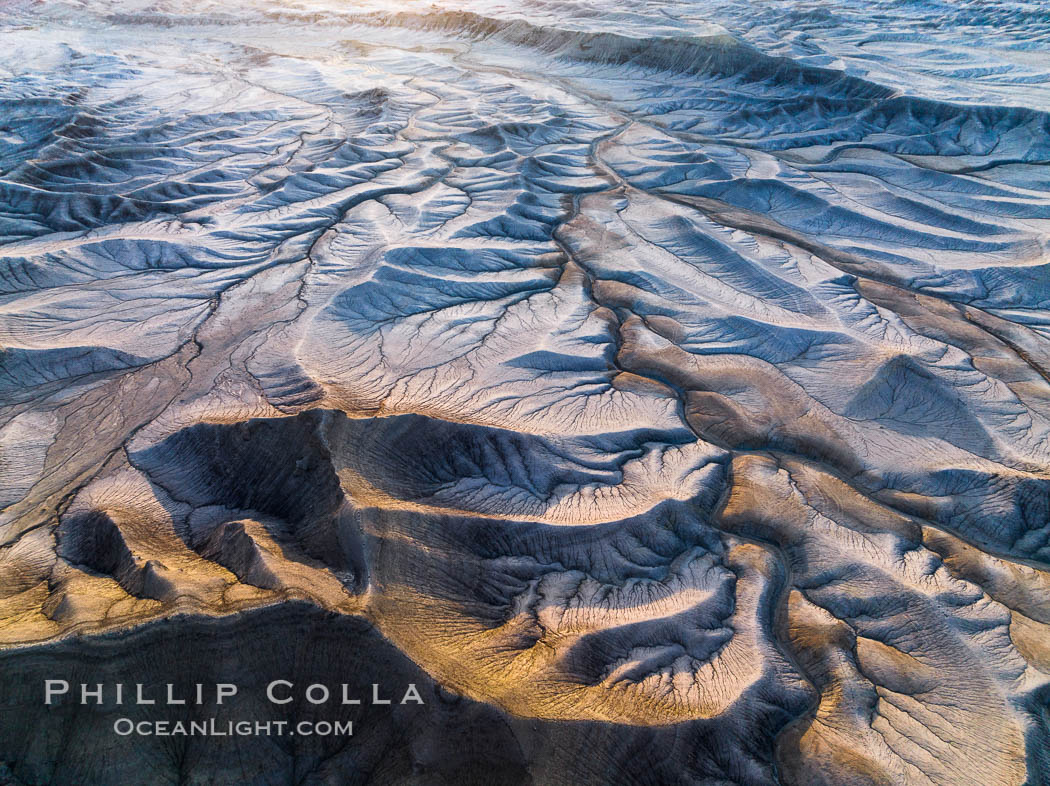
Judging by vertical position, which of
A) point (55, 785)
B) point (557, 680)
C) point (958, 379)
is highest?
point (958, 379)

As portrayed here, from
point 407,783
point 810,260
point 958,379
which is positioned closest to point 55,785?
point 407,783

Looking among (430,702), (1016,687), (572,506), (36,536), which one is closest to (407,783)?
(430,702)

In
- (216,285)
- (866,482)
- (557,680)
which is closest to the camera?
(557,680)

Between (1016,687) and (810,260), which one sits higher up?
(810,260)

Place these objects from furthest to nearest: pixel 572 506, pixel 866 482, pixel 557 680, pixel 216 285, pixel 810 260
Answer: pixel 810 260
pixel 216 285
pixel 866 482
pixel 572 506
pixel 557 680

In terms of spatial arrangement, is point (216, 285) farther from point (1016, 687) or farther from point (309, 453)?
point (1016, 687)

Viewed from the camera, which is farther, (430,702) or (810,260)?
(810,260)
